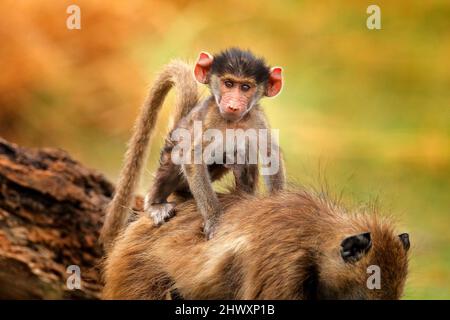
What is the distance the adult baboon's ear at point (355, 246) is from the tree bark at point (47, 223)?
2373 mm

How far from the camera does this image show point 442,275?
23.3ft

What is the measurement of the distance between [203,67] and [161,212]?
3.25ft

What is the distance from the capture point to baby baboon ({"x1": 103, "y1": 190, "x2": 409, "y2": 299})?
4043mm

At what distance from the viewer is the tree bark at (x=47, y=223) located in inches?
216

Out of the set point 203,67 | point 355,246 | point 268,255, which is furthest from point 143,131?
point 355,246

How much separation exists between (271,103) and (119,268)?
271 centimetres

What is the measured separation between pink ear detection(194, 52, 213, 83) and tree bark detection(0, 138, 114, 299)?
4.58ft

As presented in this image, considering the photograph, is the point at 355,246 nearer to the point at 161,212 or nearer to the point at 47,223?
the point at 161,212

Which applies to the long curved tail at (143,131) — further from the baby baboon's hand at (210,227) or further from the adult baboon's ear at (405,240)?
the adult baboon's ear at (405,240)

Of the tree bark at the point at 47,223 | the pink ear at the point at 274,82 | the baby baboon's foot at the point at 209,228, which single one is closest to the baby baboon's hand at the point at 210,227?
the baby baboon's foot at the point at 209,228

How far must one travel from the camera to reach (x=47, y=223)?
5.75 metres
